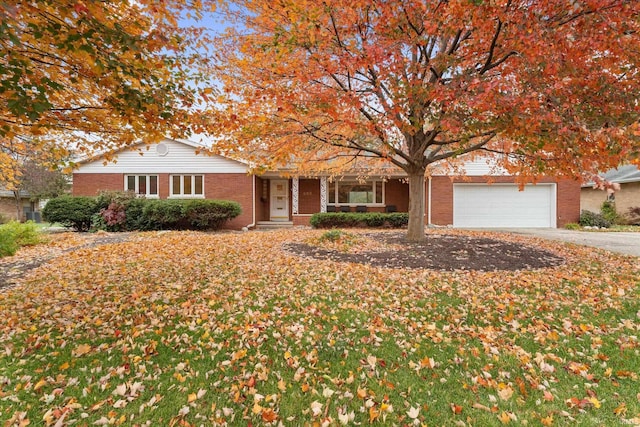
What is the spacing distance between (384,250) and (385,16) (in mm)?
5058

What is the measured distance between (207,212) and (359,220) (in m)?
7.13

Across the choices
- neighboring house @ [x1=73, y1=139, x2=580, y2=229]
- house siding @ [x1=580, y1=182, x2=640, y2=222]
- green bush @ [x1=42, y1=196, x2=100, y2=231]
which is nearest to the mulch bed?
neighboring house @ [x1=73, y1=139, x2=580, y2=229]

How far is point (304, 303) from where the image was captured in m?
4.45

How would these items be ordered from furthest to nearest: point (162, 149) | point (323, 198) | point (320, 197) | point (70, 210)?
point (320, 197), point (323, 198), point (162, 149), point (70, 210)

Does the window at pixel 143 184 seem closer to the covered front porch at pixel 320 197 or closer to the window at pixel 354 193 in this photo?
the covered front porch at pixel 320 197

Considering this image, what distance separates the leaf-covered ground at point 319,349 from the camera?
2398 mm

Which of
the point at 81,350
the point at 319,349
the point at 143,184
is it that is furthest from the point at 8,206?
the point at 319,349

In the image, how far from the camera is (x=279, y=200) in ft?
61.3

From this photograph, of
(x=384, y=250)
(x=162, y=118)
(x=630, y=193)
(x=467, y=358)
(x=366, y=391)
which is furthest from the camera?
(x=630, y=193)

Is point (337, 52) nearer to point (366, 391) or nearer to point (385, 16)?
point (385, 16)

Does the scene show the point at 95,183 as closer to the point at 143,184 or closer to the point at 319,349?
the point at 143,184

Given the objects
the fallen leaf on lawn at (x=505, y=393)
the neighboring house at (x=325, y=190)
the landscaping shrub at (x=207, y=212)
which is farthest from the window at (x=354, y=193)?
the fallen leaf on lawn at (x=505, y=393)

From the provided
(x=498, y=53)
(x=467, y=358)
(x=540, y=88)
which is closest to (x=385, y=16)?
(x=498, y=53)

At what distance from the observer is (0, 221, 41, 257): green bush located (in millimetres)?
7340
